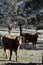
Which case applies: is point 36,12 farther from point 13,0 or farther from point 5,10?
point 5,10

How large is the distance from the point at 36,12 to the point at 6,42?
753 centimetres

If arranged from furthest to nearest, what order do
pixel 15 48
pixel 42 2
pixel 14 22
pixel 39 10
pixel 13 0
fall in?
pixel 14 22, pixel 13 0, pixel 39 10, pixel 42 2, pixel 15 48

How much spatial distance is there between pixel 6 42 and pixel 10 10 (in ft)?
34.7

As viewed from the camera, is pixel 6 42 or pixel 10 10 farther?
pixel 10 10

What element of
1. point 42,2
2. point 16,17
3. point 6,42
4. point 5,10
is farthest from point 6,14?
point 6,42

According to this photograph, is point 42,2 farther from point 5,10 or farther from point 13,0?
point 5,10

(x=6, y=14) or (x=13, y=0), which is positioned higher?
(x=13, y=0)

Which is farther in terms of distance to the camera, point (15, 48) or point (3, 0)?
point (3, 0)

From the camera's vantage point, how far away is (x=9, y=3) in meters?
22.0

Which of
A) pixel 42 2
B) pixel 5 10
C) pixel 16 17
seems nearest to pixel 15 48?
pixel 42 2

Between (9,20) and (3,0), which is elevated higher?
(3,0)

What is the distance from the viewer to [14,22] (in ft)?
76.4

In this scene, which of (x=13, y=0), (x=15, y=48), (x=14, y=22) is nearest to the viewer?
(x=15, y=48)

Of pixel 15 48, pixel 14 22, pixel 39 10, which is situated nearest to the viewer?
pixel 15 48
